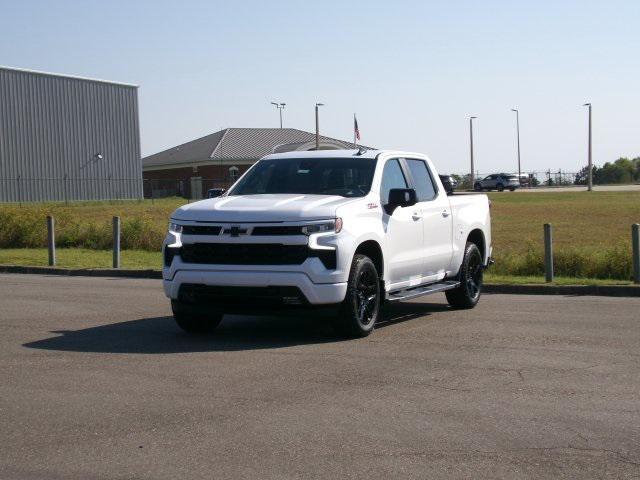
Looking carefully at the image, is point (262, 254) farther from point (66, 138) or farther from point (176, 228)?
point (66, 138)

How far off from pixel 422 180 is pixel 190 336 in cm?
354

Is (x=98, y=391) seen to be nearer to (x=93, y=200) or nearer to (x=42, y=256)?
(x=42, y=256)

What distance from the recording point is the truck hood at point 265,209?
32.3 feet

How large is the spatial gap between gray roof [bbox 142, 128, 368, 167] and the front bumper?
66092 millimetres

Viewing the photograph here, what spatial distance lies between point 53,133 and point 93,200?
4.75 metres

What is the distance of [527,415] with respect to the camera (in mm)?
6902

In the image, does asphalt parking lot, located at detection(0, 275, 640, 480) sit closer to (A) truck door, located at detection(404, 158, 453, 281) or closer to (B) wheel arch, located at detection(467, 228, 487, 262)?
(A) truck door, located at detection(404, 158, 453, 281)

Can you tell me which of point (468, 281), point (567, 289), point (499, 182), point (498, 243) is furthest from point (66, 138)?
point (468, 281)

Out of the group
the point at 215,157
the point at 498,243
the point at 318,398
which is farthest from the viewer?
the point at 215,157

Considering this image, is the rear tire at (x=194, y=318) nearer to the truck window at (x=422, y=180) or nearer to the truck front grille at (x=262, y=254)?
the truck front grille at (x=262, y=254)

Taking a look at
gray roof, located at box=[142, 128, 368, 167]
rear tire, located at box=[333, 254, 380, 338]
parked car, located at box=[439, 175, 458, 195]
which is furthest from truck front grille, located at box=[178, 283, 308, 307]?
gray roof, located at box=[142, 128, 368, 167]

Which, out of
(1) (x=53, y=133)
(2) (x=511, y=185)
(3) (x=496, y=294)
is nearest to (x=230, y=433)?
(3) (x=496, y=294)

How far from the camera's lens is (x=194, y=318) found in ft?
35.2

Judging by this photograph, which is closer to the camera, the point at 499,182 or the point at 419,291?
the point at 419,291
